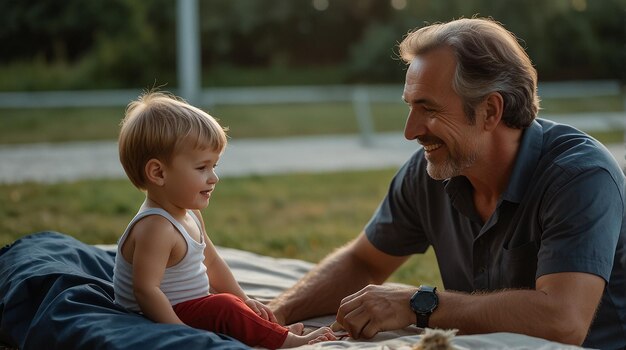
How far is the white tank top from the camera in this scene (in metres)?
2.93

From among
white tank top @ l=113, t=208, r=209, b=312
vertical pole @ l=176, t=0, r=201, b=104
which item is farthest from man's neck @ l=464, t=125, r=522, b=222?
vertical pole @ l=176, t=0, r=201, b=104

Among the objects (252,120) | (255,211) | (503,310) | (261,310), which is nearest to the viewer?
(503,310)

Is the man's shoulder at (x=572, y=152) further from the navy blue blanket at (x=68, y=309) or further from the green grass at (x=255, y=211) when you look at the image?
the green grass at (x=255, y=211)

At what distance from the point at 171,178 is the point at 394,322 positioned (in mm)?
838

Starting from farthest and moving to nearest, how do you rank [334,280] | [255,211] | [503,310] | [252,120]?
[252,120]
[255,211]
[334,280]
[503,310]

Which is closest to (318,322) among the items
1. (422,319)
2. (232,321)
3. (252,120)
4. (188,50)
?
(232,321)

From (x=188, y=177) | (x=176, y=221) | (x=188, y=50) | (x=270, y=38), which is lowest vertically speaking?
(x=270, y=38)

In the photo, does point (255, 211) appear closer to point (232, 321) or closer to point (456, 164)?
point (456, 164)

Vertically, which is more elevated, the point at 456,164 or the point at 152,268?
the point at 456,164

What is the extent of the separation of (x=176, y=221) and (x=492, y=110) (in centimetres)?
112

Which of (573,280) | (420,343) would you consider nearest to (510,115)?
(573,280)

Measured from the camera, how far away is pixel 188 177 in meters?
2.94

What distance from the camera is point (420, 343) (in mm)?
2445

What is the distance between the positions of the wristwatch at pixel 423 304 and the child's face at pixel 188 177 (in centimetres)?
73
